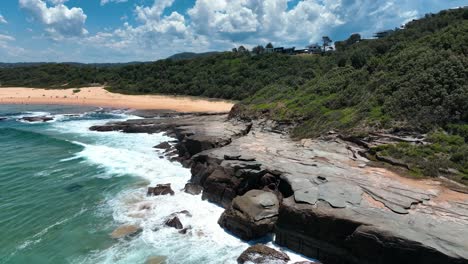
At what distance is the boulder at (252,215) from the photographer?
50.2 ft

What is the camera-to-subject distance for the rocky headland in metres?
11.9

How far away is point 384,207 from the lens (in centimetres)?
1377

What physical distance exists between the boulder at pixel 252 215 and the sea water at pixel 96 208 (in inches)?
19.4

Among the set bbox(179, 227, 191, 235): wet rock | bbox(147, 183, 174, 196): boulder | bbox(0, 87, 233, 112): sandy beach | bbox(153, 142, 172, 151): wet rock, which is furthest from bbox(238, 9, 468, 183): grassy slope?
bbox(0, 87, 233, 112): sandy beach

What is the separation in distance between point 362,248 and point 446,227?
275cm

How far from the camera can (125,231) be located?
16.8 meters

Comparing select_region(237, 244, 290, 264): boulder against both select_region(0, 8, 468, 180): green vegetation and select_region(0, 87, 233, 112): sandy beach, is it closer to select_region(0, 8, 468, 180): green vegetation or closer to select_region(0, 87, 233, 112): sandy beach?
select_region(0, 8, 468, 180): green vegetation

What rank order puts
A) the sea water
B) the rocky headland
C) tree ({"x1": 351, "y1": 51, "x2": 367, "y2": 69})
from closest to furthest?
1. the rocky headland
2. the sea water
3. tree ({"x1": 351, "y1": 51, "x2": 367, "y2": 69})

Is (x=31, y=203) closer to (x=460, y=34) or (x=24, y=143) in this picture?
(x=24, y=143)

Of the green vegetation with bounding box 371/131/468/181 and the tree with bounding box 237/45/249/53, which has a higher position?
the tree with bounding box 237/45/249/53

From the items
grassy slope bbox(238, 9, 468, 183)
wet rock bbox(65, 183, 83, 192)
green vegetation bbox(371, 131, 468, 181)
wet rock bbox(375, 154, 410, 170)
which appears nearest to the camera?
green vegetation bbox(371, 131, 468, 181)

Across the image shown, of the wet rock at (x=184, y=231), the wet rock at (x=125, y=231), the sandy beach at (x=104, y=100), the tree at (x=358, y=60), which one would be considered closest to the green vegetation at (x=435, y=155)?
the wet rock at (x=184, y=231)

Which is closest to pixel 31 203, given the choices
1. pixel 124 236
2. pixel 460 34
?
pixel 124 236

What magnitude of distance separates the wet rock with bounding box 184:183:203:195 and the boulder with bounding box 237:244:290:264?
7097mm
